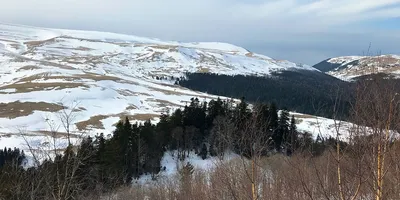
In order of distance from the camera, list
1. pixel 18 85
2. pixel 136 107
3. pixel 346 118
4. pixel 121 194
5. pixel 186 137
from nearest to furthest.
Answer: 1. pixel 346 118
2. pixel 121 194
3. pixel 186 137
4. pixel 136 107
5. pixel 18 85

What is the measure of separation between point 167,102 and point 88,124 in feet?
135

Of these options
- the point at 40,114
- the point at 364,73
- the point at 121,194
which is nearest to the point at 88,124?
the point at 40,114

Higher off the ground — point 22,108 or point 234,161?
point 234,161

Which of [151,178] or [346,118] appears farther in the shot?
[151,178]

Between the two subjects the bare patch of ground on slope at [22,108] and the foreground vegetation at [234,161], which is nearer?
the foreground vegetation at [234,161]

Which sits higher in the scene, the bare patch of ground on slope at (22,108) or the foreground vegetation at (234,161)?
the foreground vegetation at (234,161)

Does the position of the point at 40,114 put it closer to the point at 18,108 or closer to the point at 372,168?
the point at 18,108

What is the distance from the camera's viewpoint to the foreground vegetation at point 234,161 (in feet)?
20.2

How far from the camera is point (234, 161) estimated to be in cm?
1744

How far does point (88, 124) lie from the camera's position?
96.1m

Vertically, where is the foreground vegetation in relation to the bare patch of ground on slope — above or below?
above

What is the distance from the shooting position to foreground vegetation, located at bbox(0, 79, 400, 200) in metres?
6.17

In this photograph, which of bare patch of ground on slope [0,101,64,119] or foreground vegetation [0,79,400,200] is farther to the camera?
bare patch of ground on slope [0,101,64,119]

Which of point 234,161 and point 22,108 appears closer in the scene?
point 234,161
